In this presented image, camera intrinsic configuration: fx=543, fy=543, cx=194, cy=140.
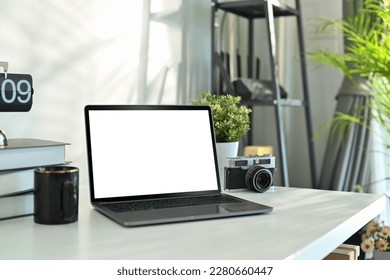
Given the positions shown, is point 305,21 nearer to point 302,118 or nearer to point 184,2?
point 302,118

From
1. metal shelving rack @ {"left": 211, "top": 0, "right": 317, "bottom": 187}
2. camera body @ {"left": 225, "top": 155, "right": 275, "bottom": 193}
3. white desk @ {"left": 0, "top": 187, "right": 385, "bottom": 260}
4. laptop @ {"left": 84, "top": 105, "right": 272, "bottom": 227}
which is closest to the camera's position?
white desk @ {"left": 0, "top": 187, "right": 385, "bottom": 260}

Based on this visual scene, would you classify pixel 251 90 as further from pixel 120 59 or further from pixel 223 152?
pixel 223 152

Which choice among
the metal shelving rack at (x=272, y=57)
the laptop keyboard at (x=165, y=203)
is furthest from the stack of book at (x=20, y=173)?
the metal shelving rack at (x=272, y=57)

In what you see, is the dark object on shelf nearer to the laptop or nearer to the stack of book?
the laptop

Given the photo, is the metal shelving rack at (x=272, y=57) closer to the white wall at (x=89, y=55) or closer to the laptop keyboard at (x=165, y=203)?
the white wall at (x=89, y=55)

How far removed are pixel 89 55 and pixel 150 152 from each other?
2.19 ft

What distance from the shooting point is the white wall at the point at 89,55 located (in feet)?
4.75

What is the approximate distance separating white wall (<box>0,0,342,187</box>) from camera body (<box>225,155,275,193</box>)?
0.58 meters

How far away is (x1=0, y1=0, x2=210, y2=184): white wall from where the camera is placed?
4.75 ft

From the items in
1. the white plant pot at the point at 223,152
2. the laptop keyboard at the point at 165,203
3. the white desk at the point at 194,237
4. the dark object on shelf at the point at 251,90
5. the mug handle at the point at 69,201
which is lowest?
the white desk at the point at 194,237

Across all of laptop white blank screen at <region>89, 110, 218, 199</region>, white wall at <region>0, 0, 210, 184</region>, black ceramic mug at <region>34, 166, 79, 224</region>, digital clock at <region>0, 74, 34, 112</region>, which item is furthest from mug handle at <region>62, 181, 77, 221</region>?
white wall at <region>0, 0, 210, 184</region>

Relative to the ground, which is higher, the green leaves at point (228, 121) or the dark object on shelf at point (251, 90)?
the dark object on shelf at point (251, 90)

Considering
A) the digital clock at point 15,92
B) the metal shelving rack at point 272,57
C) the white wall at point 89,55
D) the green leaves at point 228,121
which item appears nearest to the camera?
the digital clock at point 15,92

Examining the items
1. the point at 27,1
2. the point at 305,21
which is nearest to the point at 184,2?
the point at 305,21
